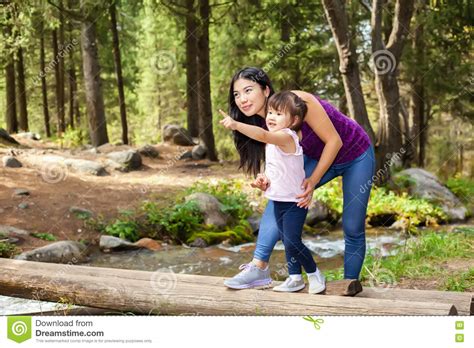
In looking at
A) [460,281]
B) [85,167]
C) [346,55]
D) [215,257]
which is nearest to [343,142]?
[460,281]

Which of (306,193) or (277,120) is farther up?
(277,120)

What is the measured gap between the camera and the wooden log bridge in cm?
396

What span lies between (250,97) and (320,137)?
0.57 meters

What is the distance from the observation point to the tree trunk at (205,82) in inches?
639

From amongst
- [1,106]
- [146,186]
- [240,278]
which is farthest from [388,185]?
[1,106]

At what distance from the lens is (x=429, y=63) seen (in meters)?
17.1

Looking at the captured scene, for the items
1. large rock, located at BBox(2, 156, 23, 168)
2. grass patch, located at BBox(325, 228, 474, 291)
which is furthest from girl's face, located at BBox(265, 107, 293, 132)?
large rock, located at BBox(2, 156, 23, 168)

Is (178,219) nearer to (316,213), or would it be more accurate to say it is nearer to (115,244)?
(115,244)

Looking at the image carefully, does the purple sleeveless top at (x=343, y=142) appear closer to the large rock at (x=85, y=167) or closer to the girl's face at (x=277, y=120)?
the girl's face at (x=277, y=120)

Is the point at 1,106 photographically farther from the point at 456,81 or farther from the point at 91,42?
the point at 456,81

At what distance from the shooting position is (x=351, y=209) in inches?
167

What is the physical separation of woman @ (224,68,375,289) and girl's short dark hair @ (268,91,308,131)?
0.09 metres

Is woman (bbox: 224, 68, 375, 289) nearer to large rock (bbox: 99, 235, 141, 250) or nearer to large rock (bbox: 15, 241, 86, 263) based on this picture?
large rock (bbox: 15, 241, 86, 263)
